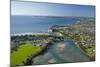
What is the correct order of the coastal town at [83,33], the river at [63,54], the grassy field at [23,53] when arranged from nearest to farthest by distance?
the grassy field at [23,53], the river at [63,54], the coastal town at [83,33]

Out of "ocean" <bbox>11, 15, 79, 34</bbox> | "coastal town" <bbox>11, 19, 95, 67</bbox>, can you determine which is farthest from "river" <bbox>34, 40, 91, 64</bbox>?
"ocean" <bbox>11, 15, 79, 34</bbox>

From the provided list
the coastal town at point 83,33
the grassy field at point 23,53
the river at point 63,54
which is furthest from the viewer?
the coastal town at point 83,33

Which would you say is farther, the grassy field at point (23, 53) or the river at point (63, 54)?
the river at point (63, 54)

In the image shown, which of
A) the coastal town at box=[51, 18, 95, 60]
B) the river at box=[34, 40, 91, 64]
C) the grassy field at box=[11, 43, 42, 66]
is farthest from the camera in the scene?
the coastal town at box=[51, 18, 95, 60]

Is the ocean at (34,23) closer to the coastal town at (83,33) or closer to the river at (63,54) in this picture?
the coastal town at (83,33)

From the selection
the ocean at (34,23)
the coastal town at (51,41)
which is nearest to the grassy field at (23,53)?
the coastal town at (51,41)

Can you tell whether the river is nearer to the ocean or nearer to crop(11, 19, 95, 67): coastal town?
crop(11, 19, 95, 67): coastal town
